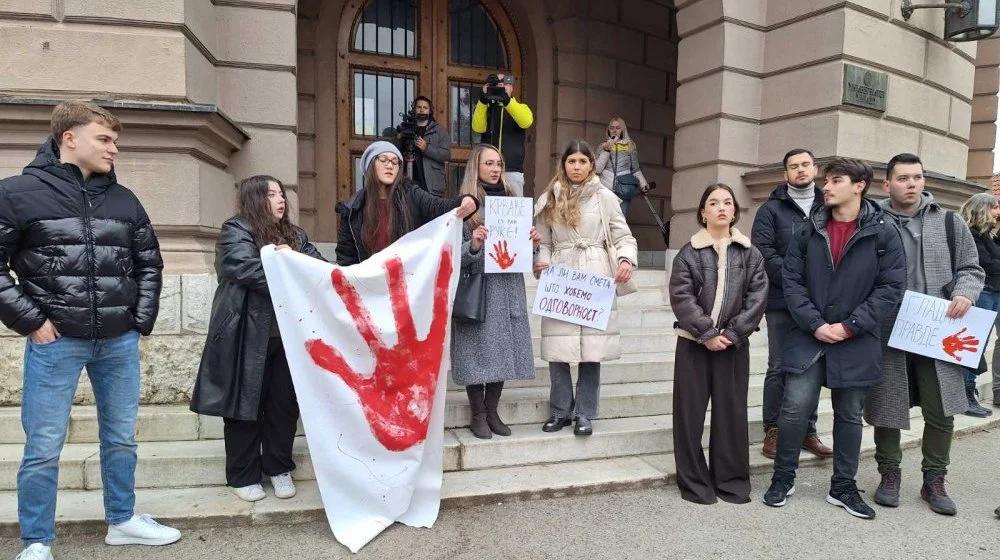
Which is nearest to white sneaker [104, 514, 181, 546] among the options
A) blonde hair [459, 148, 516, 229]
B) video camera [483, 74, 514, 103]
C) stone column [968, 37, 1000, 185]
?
blonde hair [459, 148, 516, 229]

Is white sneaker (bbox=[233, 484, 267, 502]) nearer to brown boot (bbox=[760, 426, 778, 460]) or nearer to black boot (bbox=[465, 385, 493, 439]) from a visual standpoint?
black boot (bbox=[465, 385, 493, 439])

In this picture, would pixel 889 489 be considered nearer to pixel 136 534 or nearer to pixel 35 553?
pixel 136 534

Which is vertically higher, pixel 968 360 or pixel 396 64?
pixel 396 64

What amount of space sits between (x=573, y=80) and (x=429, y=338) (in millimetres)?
6414

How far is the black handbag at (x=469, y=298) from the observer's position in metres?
3.78

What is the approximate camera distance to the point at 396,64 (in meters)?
8.07

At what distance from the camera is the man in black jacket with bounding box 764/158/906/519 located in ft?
11.1

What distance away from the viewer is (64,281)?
105 inches

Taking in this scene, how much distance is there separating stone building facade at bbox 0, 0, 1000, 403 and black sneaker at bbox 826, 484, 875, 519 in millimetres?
3996

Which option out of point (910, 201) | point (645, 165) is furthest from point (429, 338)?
point (645, 165)

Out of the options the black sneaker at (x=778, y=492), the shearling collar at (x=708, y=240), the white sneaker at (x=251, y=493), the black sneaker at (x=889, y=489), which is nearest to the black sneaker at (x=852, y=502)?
the black sneaker at (x=889, y=489)

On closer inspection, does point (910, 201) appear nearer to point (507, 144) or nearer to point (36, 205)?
point (507, 144)

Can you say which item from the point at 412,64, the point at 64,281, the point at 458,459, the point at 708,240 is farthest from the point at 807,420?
the point at 412,64

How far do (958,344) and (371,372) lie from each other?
341 cm
